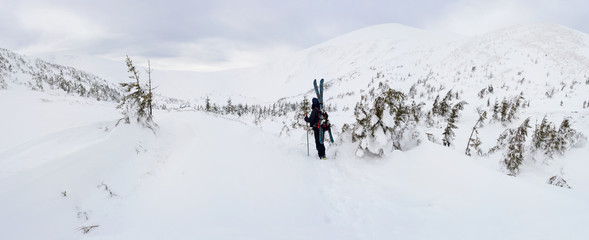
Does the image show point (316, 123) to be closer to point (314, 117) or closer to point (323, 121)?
point (314, 117)

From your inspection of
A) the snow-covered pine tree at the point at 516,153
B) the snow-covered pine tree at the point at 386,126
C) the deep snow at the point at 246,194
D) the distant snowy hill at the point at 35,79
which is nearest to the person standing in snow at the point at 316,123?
the deep snow at the point at 246,194

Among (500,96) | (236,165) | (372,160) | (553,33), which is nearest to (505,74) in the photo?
(500,96)

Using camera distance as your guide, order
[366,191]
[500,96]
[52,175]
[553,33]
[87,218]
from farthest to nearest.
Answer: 1. [553,33]
2. [500,96]
3. [366,191]
4. [52,175]
5. [87,218]

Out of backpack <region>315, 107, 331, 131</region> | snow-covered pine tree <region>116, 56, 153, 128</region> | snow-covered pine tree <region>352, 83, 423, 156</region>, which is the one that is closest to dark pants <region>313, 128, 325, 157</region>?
backpack <region>315, 107, 331, 131</region>

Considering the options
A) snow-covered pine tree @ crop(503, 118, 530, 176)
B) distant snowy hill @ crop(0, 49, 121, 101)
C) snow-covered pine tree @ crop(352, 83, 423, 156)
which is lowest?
snow-covered pine tree @ crop(503, 118, 530, 176)

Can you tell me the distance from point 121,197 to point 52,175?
35.9 inches

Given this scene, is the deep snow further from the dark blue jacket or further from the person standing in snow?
the dark blue jacket

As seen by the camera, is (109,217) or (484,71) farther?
(484,71)

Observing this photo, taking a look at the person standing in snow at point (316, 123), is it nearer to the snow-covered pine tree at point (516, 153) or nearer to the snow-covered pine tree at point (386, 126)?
the snow-covered pine tree at point (386, 126)

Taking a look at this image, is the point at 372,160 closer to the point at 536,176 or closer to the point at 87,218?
the point at 536,176

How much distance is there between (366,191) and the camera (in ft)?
15.4

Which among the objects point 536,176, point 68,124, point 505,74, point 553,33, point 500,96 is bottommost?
point 536,176

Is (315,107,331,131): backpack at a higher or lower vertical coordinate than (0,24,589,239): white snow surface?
higher

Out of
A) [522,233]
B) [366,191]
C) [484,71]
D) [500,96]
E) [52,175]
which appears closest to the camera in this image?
[522,233]
